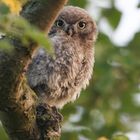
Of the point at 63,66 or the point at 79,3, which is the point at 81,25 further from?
the point at 63,66

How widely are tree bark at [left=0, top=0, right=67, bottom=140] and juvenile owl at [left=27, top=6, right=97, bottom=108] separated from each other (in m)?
0.64

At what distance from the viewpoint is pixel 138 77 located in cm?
539

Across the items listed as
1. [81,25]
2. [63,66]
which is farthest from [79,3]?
[63,66]

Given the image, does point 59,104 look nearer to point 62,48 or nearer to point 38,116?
point 62,48

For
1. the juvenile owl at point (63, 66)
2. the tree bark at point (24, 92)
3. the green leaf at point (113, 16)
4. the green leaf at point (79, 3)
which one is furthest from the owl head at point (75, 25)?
the tree bark at point (24, 92)

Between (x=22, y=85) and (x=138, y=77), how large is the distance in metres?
2.81

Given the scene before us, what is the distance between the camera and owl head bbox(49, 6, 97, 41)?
416cm

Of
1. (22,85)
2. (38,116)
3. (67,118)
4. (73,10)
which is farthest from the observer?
(67,118)

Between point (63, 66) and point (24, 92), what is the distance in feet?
3.28

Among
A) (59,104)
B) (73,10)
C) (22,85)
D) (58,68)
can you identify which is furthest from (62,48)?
(22,85)

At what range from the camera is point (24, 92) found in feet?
9.04

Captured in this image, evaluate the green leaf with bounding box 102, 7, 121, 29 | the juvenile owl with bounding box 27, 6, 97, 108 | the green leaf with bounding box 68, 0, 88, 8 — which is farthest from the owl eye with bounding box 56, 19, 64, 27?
the green leaf with bounding box 102, 7, 121, 29

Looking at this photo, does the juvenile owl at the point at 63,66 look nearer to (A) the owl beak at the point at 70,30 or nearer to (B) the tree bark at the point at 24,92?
(A) the owl beak at the point at 70,30

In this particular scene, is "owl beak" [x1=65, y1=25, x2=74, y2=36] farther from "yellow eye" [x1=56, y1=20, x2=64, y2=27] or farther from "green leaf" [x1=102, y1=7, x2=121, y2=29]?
"green leaf" [x1=102, y1=7, x2=121, y2=29]
